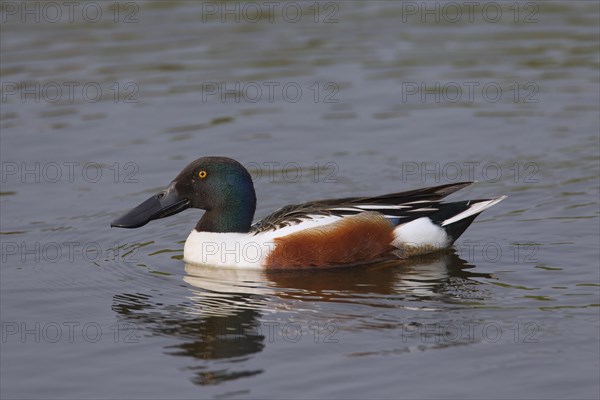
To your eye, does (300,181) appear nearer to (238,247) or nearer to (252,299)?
(238,247)

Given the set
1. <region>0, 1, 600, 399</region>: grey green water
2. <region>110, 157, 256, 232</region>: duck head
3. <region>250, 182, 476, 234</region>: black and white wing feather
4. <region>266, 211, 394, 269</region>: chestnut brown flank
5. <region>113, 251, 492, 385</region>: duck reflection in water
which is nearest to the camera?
<region>0, 1, 600, 399</region>: grey green water

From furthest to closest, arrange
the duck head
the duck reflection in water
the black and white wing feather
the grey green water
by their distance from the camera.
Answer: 1. the duck head
2. the black and white wing feather
3. the duck reflection in water
4. the grey green water

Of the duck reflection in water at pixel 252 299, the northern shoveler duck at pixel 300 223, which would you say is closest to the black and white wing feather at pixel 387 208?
the northern shoveler duck at pixel 300 223

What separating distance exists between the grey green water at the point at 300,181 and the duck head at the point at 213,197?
416mm

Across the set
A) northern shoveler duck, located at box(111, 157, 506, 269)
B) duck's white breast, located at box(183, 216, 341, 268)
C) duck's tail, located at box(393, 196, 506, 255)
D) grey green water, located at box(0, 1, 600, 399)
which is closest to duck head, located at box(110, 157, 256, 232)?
northern shoveler duck, located at box(111, 157, 506, 269)

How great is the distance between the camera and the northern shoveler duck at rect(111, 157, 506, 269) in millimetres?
10734

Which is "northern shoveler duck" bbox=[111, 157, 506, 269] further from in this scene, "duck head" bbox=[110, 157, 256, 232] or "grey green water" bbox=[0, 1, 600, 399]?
"grey green water" bbox=[0, 1, 600, 399]

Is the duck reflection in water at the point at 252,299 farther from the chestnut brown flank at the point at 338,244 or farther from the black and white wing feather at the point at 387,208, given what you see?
the black and white wing feather at the point at 387,208

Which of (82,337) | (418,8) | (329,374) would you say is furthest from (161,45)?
(329,374)

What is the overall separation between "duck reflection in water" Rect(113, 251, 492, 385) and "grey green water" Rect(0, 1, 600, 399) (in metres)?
0.03

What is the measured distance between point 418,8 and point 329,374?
433 inches

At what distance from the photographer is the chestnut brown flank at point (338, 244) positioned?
10.7 meters

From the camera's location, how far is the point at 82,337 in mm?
9094

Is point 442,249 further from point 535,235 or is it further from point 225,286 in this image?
point 225,286
